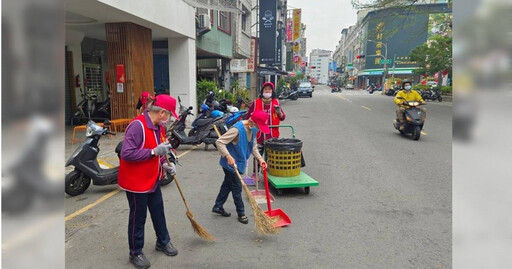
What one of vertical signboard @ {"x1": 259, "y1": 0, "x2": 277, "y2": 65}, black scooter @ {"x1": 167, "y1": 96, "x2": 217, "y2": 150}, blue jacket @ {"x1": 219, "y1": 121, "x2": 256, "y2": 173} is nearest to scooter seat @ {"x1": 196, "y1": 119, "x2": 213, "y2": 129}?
black scooter @ {"x1": 167, "y1": 96, "x2": 217, "y2": 150}

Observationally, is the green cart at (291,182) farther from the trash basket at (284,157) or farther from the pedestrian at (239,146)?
the pedestrian at (239,146)

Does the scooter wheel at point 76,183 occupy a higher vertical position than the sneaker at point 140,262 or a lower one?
higher

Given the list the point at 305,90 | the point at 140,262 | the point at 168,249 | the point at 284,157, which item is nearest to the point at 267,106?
the point at 284,157

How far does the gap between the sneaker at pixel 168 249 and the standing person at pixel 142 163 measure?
0.23 m

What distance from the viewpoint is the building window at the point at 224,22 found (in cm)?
1825

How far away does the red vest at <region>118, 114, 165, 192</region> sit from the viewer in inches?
120

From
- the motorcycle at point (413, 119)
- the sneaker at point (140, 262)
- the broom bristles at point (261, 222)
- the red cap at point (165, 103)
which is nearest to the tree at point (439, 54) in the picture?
the motorcycle at point (413, 119)

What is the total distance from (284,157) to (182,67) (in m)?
9.73

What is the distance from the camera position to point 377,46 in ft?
247

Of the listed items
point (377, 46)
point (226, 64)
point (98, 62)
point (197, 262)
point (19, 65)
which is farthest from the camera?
point (377, 46)

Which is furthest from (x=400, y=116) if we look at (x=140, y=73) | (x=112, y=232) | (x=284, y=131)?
(x=112, y=232)

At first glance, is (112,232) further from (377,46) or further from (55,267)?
(377,46)

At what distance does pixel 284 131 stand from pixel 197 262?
351 inches

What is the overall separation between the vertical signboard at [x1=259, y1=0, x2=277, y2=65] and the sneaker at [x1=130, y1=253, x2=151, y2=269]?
28253 millimetres
